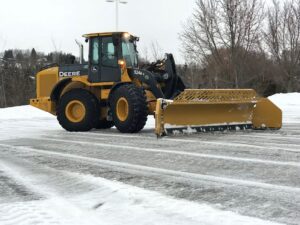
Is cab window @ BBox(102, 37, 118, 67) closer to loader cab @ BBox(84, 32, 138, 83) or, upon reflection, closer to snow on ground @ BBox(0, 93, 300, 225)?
loader cab @ BBox(84, 32, 138, 83)

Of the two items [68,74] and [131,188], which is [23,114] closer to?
[68,74]

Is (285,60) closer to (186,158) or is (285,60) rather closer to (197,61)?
(197,61)

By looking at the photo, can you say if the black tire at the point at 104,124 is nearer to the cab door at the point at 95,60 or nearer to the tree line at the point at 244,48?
the cab door at the point at 95,60

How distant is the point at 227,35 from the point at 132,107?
18177 millimetres

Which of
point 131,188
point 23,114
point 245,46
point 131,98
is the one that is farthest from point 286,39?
point 131,188

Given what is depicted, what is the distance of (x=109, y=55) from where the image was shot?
39.9 feet

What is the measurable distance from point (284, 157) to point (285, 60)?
27.4m

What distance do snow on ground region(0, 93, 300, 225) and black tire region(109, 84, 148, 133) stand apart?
7.06 ft

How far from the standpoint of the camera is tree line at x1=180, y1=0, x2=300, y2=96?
27.6 m

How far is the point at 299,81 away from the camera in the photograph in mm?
34250

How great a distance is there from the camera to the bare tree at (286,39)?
32.6m

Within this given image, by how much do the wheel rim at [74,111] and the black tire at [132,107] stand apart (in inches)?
60.0

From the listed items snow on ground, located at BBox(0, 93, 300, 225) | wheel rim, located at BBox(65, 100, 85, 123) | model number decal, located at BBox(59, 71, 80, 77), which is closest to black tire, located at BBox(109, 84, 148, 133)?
wheel rim, located at BBox(65, 100, 85, 123)

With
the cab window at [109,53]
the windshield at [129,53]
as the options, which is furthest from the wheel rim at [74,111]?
the windshield at [129,53]
